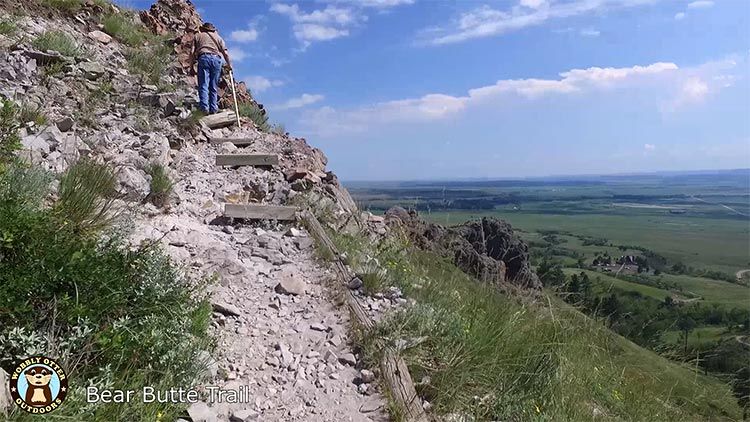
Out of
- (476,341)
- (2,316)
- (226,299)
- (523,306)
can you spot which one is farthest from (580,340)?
(2,316)

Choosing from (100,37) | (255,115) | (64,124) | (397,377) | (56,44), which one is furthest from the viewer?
(255,115)

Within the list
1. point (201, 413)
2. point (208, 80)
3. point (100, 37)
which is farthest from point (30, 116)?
point (100, 37)

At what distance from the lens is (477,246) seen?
835 cm

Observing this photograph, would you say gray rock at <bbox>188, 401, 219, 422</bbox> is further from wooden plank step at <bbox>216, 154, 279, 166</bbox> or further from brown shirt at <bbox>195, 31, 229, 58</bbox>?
brown shirt at <bbox>195, 31, 229, 58</bbox>

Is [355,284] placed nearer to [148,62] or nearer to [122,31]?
[148,62]

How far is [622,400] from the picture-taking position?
4660mm

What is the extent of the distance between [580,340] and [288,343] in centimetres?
313

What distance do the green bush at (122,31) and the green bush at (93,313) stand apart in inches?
386

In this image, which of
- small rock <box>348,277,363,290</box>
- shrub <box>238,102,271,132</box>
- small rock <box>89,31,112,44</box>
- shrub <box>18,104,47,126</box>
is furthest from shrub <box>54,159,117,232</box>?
small rock <box>89,31,112,44</box>

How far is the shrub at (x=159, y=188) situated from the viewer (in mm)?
6517

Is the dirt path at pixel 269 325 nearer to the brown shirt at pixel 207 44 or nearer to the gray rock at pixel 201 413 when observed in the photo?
the gray rock at pixel 201 413

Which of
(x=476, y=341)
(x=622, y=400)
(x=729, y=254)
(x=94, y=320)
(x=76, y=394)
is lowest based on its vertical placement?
(x=729, y=254)

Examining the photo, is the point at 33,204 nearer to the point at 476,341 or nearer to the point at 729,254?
the point at 476,341

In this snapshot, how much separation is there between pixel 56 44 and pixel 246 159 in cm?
435
